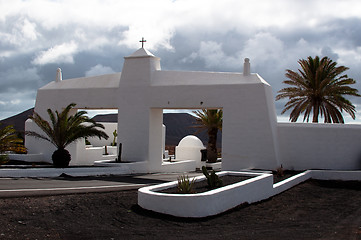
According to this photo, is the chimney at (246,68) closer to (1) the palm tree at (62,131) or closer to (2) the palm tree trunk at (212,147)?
(1) the palm tree at (62,131)

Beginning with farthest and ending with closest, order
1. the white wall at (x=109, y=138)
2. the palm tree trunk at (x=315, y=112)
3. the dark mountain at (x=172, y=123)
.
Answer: the dark mountain at (x=172, y=123) → the white wall at (x=109, y=138) → the palm tree trunk at (x=315, y=112)

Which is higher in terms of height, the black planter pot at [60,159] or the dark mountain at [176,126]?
the dark mountain at [176,126]

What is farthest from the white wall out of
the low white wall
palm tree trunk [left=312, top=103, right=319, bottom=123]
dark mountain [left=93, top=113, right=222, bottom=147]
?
dark mountain [left=93, top=113, right=222, bottom=147]

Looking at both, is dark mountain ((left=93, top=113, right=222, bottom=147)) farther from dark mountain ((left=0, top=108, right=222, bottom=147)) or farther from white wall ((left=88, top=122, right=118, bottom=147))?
white wall ((left=88, top=122, right=118, bottom=147))

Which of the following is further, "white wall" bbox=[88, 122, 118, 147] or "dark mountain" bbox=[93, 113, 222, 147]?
"dark mountain" bbox=[93, 113, 222, 147]

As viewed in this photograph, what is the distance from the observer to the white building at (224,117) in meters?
19.7

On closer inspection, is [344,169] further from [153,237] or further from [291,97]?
[153,237]

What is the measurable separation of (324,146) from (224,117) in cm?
502

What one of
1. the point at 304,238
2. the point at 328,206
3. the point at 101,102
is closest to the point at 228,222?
the point at 304,238

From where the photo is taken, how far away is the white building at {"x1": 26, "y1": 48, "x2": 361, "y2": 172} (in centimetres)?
1966

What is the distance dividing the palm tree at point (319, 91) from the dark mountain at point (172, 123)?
49.2 metres

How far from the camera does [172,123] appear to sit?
8719 cm

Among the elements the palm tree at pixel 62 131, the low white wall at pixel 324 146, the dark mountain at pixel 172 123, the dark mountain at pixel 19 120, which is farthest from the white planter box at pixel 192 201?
the dark mountain at pixel 19 120

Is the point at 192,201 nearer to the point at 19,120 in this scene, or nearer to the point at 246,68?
the point at 246,68
